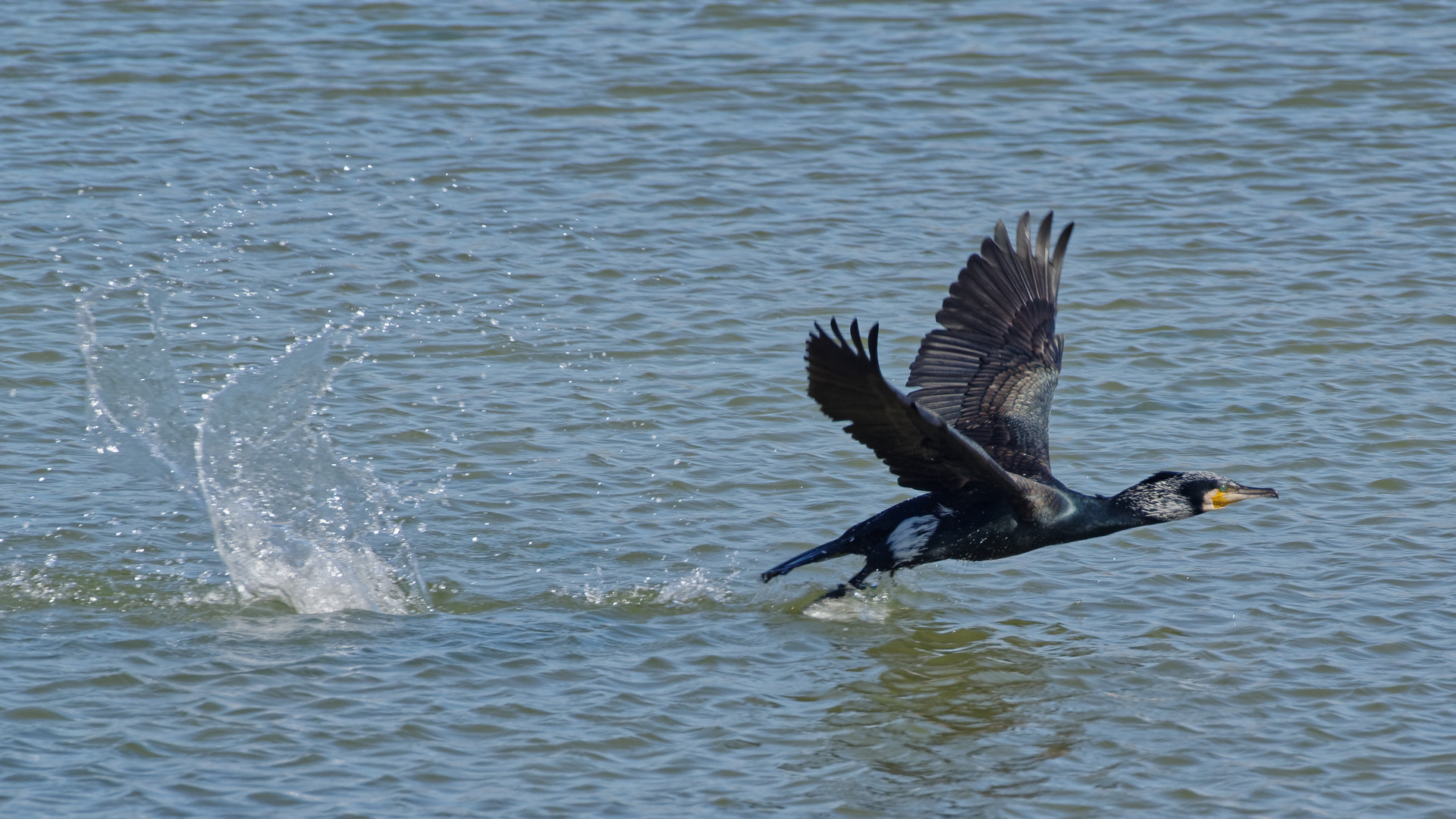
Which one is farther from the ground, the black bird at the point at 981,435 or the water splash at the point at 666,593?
the black bird at the point at 981,435

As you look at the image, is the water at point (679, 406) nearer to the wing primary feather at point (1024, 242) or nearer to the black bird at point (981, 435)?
the black bird at point (981, 435)

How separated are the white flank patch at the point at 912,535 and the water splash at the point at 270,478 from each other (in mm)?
1728

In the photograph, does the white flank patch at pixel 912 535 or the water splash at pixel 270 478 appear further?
the water splash at pixel 270 478

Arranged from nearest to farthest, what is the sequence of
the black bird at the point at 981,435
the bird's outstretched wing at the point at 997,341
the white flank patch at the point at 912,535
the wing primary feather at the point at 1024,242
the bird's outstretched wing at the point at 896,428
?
the bird's outstretched wing at the point at 896,428, the black bird at the point at 981,435, the white flank patch at the point at 912,535, the bird's outstretched wing at the point at 997,341, the wing primary feather at the point at 1024,242

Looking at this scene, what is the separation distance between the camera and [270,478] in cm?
689

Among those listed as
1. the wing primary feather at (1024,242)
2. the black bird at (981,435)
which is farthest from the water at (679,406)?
the wing primary feather at (1024,242)

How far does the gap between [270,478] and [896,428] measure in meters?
2.79

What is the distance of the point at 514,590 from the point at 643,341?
97.8 inches

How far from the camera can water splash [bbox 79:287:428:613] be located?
20.8ft

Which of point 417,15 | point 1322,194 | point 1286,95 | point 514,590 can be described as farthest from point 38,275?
point 1286,95

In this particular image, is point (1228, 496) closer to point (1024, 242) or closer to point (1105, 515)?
point (1105, 515)

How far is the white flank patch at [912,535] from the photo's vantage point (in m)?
6.22

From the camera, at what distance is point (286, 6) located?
14.0 m

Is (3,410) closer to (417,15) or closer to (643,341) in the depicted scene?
(643,341)
